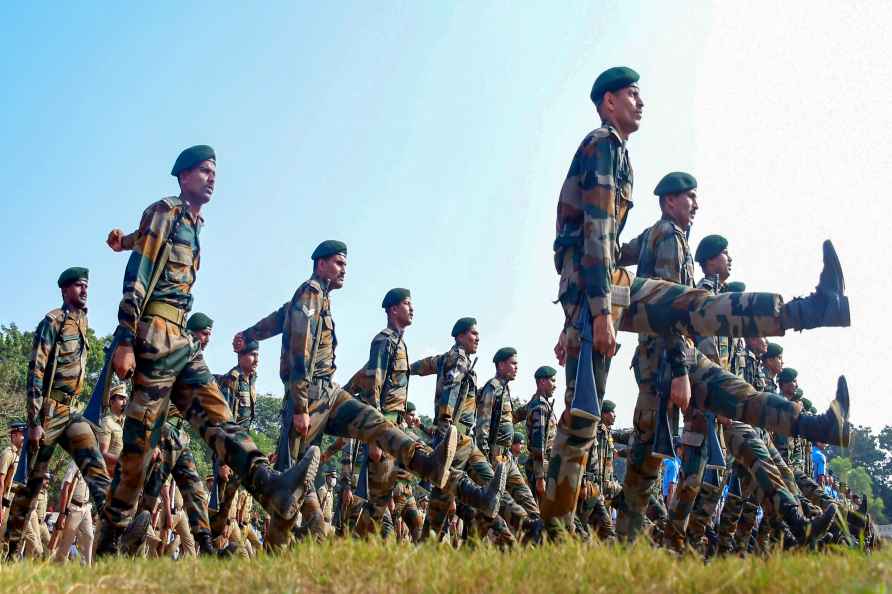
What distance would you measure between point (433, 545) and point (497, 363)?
29.0 ft

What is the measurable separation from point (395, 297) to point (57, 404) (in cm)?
399

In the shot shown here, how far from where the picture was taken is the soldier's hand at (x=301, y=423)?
6.89 m

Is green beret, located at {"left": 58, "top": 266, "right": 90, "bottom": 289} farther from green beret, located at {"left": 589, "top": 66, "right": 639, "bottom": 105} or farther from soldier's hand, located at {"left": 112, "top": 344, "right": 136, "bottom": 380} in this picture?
green beret, located at {"left": 589, "top": 66, "right": 639, "bottom": 105}

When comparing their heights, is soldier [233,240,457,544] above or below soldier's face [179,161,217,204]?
below

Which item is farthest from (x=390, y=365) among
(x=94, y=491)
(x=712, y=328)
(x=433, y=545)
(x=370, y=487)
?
(x=433, y=545)

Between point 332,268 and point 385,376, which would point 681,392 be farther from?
point 385,376

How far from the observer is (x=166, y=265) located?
5.85m

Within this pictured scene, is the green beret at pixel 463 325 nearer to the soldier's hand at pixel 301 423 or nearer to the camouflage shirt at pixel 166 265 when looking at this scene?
the soldier's hand at pixel 301 423

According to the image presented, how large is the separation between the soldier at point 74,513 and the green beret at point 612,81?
9487 millimetres

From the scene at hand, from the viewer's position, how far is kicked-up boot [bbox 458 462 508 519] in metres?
7.44

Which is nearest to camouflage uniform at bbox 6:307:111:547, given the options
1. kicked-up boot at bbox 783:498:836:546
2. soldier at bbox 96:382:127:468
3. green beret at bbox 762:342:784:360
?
soldier at bbox 96:382:127:468

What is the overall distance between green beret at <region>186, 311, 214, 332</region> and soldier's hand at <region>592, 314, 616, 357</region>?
292 inches

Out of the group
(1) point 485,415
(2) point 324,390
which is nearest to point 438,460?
(2) point 324,390

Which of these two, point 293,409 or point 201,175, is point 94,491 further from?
point 201,175
